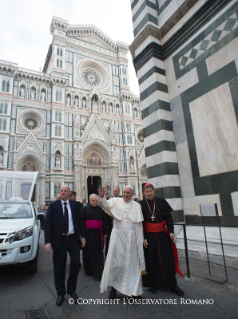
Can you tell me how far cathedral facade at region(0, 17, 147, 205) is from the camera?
67.6 ft

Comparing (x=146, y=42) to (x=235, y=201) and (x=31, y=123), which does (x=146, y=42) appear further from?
→ (x=31, y=123)

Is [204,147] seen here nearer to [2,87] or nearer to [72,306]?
[72,306]

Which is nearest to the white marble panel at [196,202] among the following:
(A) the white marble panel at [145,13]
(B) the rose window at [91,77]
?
(A) the white marble panel at [145,13]

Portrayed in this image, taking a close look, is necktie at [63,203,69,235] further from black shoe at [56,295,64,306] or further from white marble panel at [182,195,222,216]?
white marble panel at [182,195,222,216]

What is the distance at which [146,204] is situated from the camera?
3.34 metres

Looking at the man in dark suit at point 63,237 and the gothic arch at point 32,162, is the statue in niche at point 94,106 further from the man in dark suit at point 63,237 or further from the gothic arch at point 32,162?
the man in dark suit at point 63,237

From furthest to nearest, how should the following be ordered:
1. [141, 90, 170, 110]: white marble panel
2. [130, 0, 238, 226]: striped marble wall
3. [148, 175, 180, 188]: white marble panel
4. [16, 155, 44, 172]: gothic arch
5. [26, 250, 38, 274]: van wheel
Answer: [16, 155, 44, 172]: gothic arch < [141, 90, 170, 110]: white marble panel < [148, 175, 180, 188]: white marble panel < [130, 0, 238, 226]: striped marble wall < [26, 250, 38, 274]: van wheel

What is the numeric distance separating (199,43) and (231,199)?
13.2 ft

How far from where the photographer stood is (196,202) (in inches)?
194

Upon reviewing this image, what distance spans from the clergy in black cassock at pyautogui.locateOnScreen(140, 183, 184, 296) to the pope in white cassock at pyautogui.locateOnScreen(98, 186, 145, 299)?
220mm

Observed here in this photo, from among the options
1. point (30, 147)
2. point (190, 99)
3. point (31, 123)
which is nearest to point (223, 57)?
point (190, 99)

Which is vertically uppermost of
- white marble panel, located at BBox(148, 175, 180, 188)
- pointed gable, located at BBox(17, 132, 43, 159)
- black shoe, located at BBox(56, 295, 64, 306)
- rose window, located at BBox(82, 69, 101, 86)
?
rose window, located at BBox(82, 69, 101, 86)

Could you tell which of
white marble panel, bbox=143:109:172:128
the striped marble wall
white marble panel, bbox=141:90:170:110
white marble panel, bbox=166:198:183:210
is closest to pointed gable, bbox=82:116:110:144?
the striped marble wall

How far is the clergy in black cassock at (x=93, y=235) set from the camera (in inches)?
161
